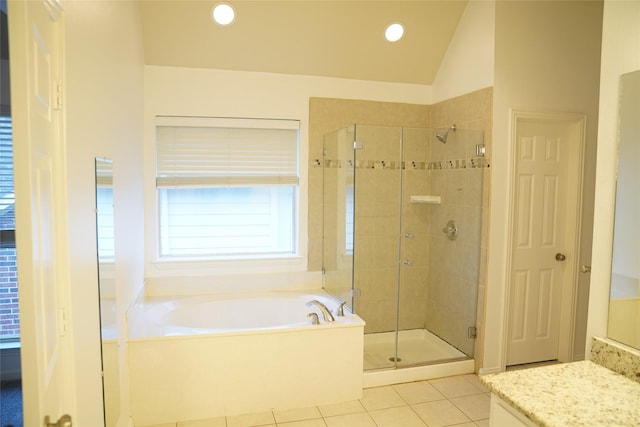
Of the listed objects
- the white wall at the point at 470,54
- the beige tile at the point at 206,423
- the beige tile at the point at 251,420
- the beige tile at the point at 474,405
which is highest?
the white wall at the point at 470,54

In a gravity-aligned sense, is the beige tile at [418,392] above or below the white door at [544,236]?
below

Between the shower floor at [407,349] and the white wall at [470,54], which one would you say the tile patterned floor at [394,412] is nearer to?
the shower floor at [407,349]

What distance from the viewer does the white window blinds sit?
3629mm

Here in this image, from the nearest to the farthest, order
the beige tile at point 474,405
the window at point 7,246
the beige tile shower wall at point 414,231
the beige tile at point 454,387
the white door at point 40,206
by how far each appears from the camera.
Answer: the white door at point 40,206, the window at point 7,246, the beige tile at point 474,405, the beige tile at point 454,387, the beige tile shower wall at point 414,231

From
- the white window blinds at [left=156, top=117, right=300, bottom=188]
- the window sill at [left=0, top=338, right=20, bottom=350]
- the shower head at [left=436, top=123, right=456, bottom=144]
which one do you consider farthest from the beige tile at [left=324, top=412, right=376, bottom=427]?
the shower head at [left=436, top=123, right=456, bottom=144]

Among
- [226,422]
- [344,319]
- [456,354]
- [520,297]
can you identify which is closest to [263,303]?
[344,319]

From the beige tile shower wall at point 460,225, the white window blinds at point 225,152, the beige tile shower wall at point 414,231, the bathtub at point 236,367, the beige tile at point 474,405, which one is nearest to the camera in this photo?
the bathtub at point 236,367

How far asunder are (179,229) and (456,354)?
8.57 feet

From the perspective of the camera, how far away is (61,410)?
133cm

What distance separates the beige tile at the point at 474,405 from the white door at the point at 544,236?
24.9 inches

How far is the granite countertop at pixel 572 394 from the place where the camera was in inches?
50.0

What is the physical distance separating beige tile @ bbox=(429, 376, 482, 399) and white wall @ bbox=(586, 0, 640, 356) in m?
1.64

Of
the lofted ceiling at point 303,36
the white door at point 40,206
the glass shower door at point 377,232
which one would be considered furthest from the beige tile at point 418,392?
the lofted ceiling at point 303,36

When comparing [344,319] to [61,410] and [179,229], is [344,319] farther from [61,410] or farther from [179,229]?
[61,410]
